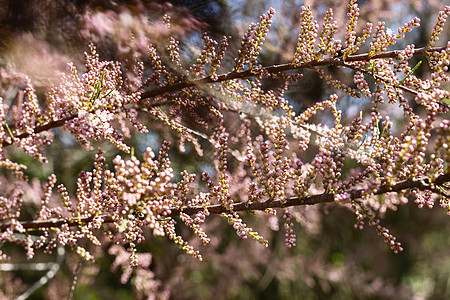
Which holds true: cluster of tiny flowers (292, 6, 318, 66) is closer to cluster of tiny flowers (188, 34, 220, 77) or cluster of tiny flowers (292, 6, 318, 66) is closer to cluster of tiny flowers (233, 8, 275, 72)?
cluster of tiny flowers (233, 8, 275, 72)

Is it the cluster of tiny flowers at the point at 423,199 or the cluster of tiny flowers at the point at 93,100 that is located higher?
the cluster of tiny flowers at the point at 423,199

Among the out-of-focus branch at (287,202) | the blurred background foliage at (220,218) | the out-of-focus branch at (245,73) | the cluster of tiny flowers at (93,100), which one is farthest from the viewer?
the blurred background foliage at (220,218)

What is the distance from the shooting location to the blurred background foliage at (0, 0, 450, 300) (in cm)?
168

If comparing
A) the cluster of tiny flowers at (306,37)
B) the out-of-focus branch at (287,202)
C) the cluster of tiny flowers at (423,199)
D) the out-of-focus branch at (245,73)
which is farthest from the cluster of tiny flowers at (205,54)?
the cluster of tiny flowers at (423,199)

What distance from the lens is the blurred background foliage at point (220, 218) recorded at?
1.68m

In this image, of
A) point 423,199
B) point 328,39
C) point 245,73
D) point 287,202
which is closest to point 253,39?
point 245,73

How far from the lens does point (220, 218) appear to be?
503cm

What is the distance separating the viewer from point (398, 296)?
659cm

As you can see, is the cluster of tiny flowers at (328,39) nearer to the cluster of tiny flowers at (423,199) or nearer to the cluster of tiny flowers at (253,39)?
the cluster of tiny flowers at (253,39)

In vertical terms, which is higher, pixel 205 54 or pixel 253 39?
pixel 253 39

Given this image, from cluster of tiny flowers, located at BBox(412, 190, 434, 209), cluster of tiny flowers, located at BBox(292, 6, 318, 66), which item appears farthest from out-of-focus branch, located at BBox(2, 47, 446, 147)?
cluster of tiny flowers, located at BBox(412, 190, 434, 209)

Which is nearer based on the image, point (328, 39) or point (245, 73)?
point (328, 39)

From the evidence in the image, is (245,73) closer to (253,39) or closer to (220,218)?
(253,39)

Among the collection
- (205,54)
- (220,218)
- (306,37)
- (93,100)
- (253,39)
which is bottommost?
(93,100)
